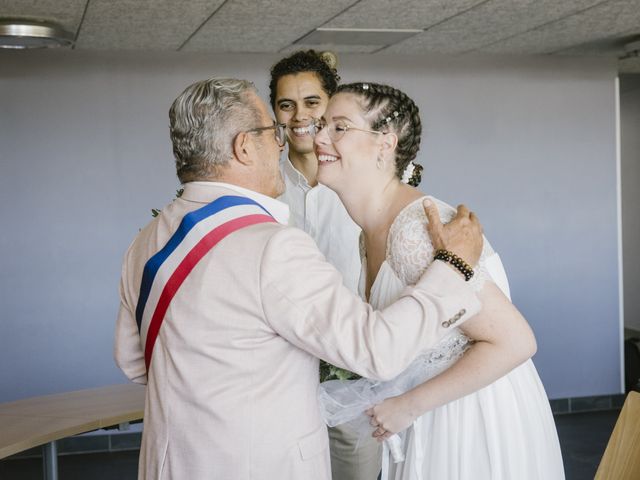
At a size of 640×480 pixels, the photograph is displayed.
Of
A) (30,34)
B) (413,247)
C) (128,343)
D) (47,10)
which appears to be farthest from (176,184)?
(413,247)

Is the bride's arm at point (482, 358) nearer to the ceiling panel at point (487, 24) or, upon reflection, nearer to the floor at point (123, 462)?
the ceiling panel at point (487, 24)

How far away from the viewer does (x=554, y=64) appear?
23.0 feet

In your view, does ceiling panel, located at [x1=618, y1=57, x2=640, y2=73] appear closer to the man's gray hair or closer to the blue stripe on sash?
the man's gray hair

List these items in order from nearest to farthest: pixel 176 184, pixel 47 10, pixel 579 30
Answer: pixel 47 10
pixel 579 30
pixel 176 184

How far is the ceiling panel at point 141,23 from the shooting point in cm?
444

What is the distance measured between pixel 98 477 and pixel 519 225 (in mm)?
3724

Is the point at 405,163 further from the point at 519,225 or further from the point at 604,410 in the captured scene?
the point at 604,410

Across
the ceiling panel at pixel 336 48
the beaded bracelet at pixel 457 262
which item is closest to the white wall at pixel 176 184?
the ceiling panel at pixel 336 48

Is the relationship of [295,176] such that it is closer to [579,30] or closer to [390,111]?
[390,111]

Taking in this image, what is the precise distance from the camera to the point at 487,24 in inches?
211

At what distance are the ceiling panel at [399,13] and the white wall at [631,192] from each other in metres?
5.02

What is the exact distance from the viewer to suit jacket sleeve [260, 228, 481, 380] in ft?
6.13

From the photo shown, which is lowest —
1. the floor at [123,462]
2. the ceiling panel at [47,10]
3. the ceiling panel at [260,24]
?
the floor at [123,462]

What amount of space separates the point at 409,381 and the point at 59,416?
2.20 meters
